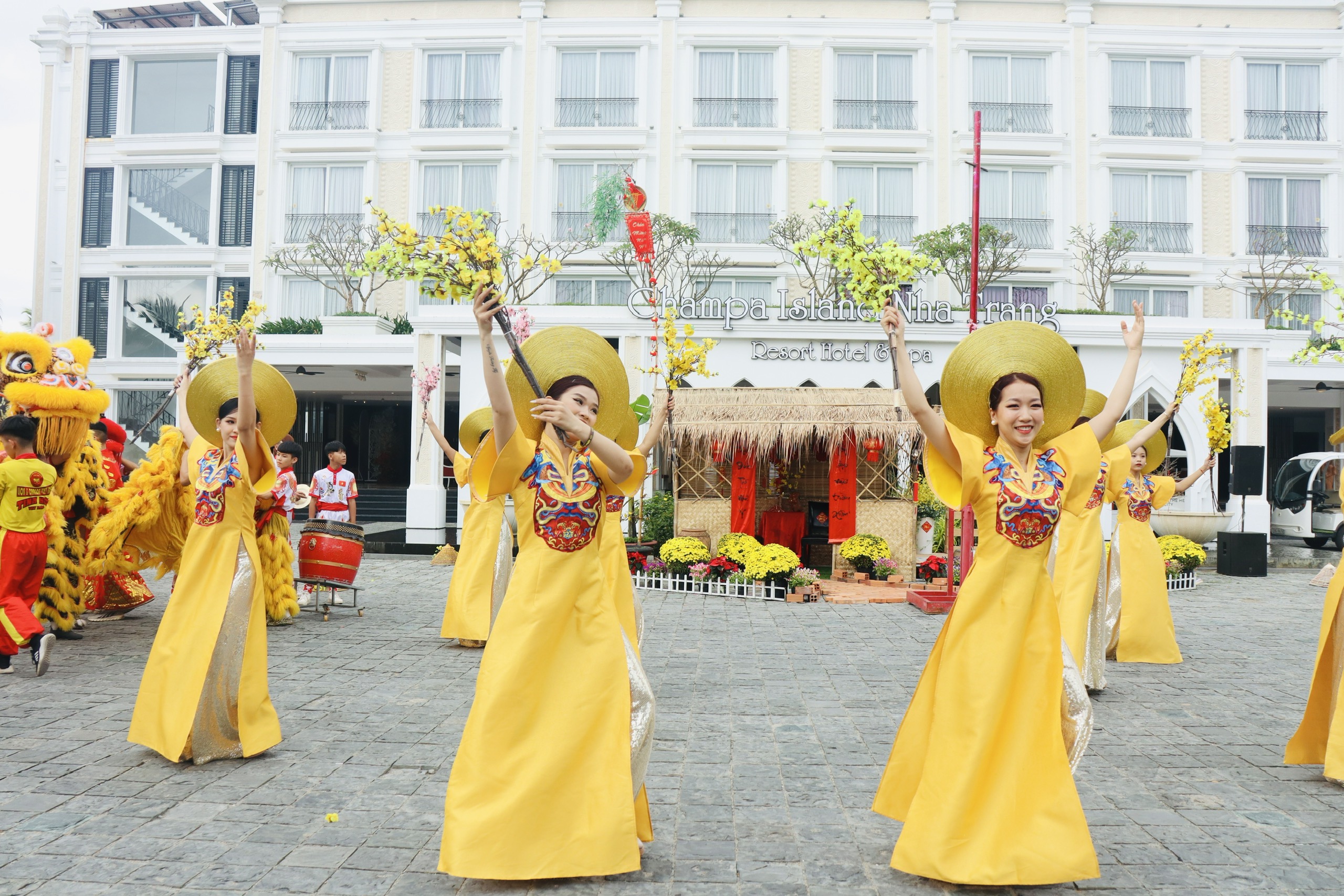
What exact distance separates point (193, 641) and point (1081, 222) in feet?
81.7

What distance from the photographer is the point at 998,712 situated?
10.9ft

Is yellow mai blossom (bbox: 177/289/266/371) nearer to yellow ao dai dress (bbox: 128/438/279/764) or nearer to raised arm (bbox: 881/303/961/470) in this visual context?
yellow ao dai dress (bbox: 128/438/279/764)

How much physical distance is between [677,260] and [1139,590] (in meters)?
16.5

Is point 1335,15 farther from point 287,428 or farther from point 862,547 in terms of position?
point 287,428

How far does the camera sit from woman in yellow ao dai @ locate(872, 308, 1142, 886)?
3215 mm

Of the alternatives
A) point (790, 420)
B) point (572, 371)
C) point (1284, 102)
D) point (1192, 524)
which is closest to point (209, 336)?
point (572, 371)

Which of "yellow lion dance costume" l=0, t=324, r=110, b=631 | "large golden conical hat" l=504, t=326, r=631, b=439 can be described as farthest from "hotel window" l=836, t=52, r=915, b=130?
A: "large golden conical hat" l=504, t=326, r=631, b=439

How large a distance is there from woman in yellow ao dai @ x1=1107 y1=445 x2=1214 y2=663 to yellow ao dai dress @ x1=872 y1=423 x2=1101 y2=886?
474cm

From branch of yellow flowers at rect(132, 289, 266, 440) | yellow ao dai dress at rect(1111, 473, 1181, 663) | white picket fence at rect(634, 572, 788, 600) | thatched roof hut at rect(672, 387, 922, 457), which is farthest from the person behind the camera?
thatched roof hut at rect(672, 387, 922, 457)

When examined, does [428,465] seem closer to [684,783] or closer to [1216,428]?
[1216,428]

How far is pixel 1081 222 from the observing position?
24859 millimetres

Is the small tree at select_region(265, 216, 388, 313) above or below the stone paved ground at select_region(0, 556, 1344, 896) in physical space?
above

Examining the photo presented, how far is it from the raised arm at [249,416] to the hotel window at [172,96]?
1024 inches

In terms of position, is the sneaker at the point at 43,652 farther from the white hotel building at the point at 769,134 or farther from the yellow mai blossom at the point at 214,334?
the white hotel building at the point at 769,134
